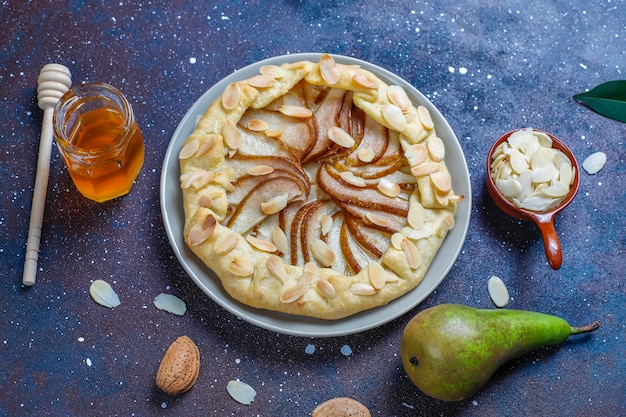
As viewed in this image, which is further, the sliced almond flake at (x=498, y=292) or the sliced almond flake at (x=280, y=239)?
the sliced almond flake at (x=498, y=292)

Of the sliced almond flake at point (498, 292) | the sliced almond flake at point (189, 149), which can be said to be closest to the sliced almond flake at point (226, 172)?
the sliced almond flake at point (189, 149)

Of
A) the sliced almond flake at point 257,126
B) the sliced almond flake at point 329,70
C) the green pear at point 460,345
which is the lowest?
the green pear at point 460,345

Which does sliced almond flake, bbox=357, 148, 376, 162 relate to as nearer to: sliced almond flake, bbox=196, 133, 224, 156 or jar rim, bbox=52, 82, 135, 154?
sliced almond flake, bbox=196, 133, 224, 156

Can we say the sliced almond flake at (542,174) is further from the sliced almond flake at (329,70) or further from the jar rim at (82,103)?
the jar rim at (82,103)

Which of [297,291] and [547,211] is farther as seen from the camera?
[547,211]

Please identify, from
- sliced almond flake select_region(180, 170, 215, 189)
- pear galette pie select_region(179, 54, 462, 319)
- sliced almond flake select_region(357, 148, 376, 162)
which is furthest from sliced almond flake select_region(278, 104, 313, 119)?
sliced almond flake select_region(180, 170, 215, 189)

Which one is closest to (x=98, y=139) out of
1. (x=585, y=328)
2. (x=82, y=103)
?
(x=82, y=103)

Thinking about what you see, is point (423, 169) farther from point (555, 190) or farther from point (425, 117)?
point (555, 190)

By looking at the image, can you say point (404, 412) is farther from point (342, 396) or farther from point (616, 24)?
point (616, 24)
